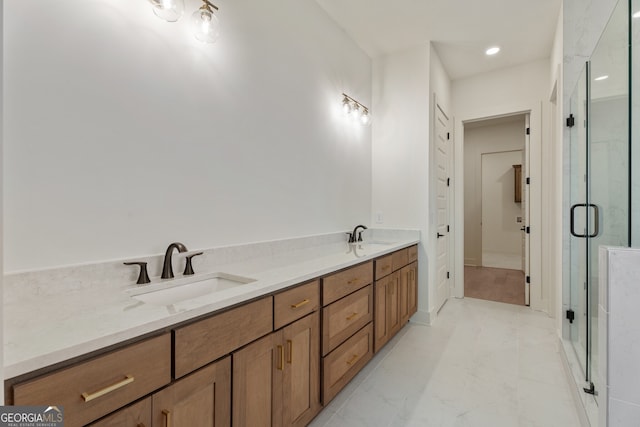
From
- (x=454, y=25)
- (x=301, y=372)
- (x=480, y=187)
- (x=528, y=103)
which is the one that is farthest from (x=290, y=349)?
(x=480, y=187)

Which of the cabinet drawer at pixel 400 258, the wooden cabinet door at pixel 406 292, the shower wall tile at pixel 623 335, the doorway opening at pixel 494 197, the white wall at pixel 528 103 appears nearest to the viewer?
the shower wall tile at pixel 623 335

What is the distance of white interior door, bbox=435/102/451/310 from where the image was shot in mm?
3410

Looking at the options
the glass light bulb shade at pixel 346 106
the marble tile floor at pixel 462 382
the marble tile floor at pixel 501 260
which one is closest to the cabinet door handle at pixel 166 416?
the marble tile floor at pixel 462 382

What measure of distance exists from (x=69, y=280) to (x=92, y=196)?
328 millimetres

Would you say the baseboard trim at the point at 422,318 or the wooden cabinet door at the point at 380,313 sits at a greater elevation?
the wooden cabinet door at the point at 380,313

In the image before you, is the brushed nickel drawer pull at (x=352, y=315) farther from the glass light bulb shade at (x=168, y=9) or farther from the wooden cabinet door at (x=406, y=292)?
the glass light bulb shade at (x=168, y=9)

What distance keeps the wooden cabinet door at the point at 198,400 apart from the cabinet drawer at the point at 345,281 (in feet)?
2.25

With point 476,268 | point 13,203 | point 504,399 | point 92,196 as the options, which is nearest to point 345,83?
point 92,196

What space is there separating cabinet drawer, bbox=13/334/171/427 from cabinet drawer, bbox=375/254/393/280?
5.32 feet

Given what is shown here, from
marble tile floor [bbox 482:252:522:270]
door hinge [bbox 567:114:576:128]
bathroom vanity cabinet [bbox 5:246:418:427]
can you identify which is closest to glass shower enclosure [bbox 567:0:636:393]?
door hinge [bbox 567:114:576:128]

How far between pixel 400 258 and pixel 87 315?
7.40 ft

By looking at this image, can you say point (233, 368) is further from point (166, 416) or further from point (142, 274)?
point (142, 274)

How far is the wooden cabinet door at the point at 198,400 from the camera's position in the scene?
2.97ft

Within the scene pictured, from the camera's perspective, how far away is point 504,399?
1918mm
